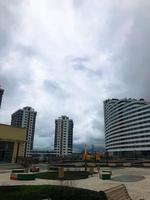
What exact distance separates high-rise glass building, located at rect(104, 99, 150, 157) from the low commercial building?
103311 millimetres

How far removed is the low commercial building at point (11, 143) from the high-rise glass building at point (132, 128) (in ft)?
339

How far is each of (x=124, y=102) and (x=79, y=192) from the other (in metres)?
179

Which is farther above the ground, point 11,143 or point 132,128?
point 132,128

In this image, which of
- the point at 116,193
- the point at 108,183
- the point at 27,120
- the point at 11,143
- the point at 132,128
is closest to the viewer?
the point at 116,193

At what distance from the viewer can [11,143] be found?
61.5 metres

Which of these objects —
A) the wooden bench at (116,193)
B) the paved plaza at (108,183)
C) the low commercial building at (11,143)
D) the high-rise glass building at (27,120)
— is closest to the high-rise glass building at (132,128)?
the high-rise glass building at (27,120)

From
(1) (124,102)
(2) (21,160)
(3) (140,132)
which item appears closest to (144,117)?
(3) (140,132)

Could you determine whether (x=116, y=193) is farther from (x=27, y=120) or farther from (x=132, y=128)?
(x=27, y=120)

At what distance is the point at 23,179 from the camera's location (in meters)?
29.9

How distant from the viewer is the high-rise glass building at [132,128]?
15200cm

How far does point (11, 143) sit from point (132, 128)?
123 metres

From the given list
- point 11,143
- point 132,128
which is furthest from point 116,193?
point 132,128

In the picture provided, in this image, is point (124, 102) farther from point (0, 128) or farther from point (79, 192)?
point (79, 192)

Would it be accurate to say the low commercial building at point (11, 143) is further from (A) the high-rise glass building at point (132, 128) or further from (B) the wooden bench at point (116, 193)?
(A) the high-rise glass building at point (132, 128)
